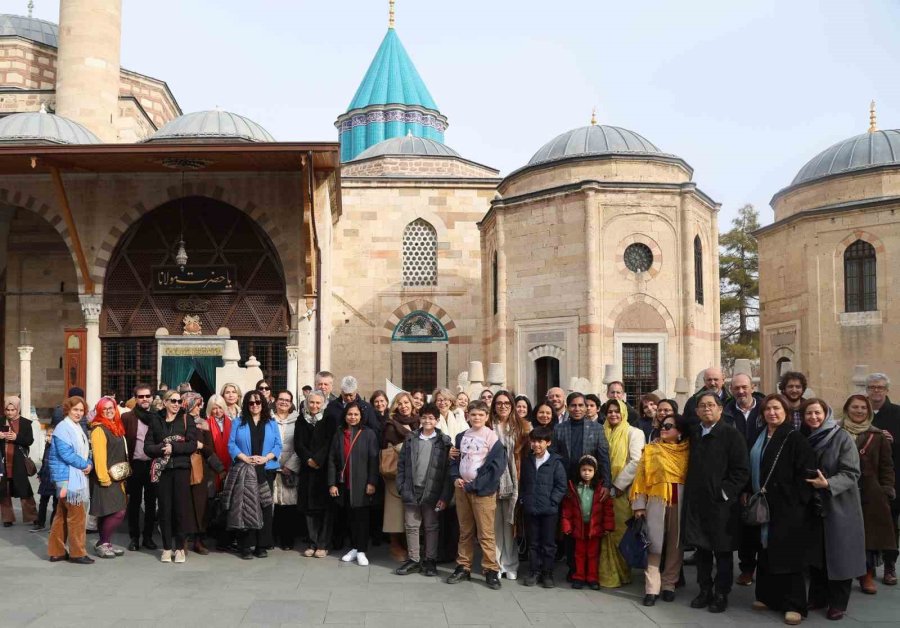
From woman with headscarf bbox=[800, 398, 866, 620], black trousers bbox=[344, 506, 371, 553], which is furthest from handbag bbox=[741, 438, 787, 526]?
black trousers bbox=[344, 506, 371, 553]

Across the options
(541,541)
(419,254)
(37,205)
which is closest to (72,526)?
(541,541)

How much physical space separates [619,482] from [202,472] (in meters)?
3.56

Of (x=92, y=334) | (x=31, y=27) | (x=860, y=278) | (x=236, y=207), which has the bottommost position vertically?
(x=92, y=334)

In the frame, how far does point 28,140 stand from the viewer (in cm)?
1570

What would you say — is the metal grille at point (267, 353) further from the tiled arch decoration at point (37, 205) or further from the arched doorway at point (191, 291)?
the tiled arch decoration at point (37, 205)

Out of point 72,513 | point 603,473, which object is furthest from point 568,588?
point 72,513

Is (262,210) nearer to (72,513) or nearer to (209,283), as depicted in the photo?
(209,283)

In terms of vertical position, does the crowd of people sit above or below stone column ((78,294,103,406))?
below

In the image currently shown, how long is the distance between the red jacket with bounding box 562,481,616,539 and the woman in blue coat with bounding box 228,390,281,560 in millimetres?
2575

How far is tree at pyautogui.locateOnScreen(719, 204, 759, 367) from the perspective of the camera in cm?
3083

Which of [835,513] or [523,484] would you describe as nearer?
[835,513]

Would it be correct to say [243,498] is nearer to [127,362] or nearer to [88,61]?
[127,362]

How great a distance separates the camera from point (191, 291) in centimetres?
1550

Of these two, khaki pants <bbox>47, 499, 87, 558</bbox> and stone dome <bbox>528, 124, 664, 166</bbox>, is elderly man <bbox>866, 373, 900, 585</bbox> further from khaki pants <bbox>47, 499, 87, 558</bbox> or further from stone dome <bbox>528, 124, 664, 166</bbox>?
stone dome <bbox>528, 124, 664, 166</bbox>
